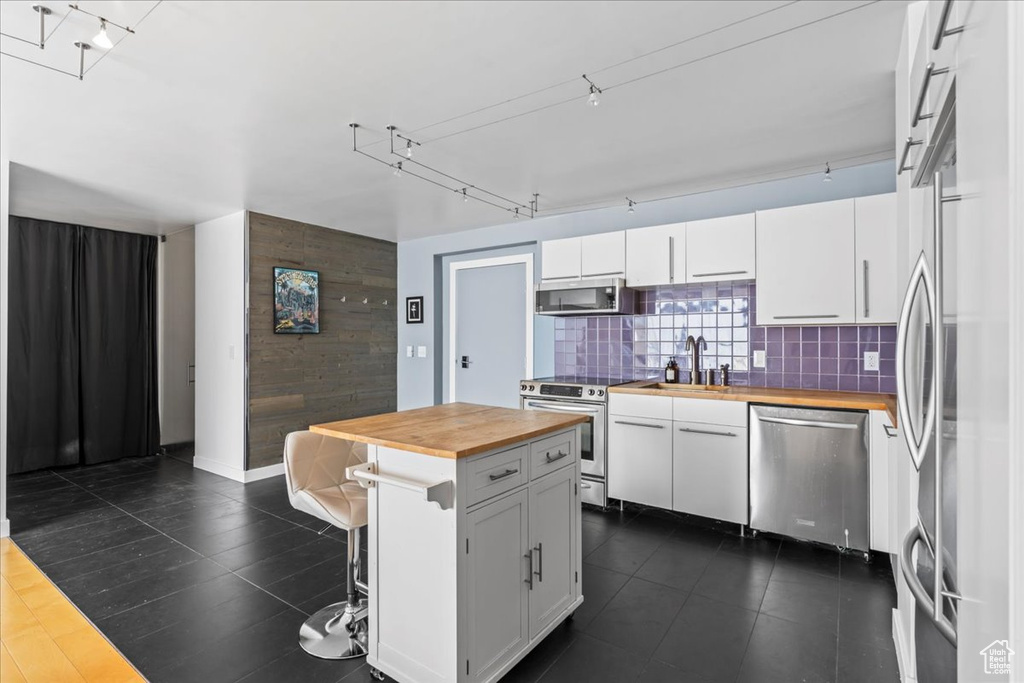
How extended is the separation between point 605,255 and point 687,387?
124 cm

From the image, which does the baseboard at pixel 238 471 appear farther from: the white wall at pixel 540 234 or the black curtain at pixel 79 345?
the white wall at pixel 540 234

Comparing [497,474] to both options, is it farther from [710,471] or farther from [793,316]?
[793,316]

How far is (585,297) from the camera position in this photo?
4.12 meters

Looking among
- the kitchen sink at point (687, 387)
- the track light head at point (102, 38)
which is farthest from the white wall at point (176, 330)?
the kitchen sink at point (687, 387)

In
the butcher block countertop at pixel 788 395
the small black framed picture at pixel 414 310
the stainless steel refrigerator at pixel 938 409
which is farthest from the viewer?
the small black framed picture at pixel 414 310

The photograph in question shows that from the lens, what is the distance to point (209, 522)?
11.9 feet

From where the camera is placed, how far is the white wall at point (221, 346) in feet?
15.3

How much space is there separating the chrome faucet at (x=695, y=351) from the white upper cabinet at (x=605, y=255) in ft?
2.49

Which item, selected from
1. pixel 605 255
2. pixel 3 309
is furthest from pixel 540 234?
pixel 3 309

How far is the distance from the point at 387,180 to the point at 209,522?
2806mm

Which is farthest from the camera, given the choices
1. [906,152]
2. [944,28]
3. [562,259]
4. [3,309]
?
[562,259]

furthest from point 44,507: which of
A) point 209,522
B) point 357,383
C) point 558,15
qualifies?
point 558,15

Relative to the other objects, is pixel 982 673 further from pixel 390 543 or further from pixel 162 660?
pixel 162 660

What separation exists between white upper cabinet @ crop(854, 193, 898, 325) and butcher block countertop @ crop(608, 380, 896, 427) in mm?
493
